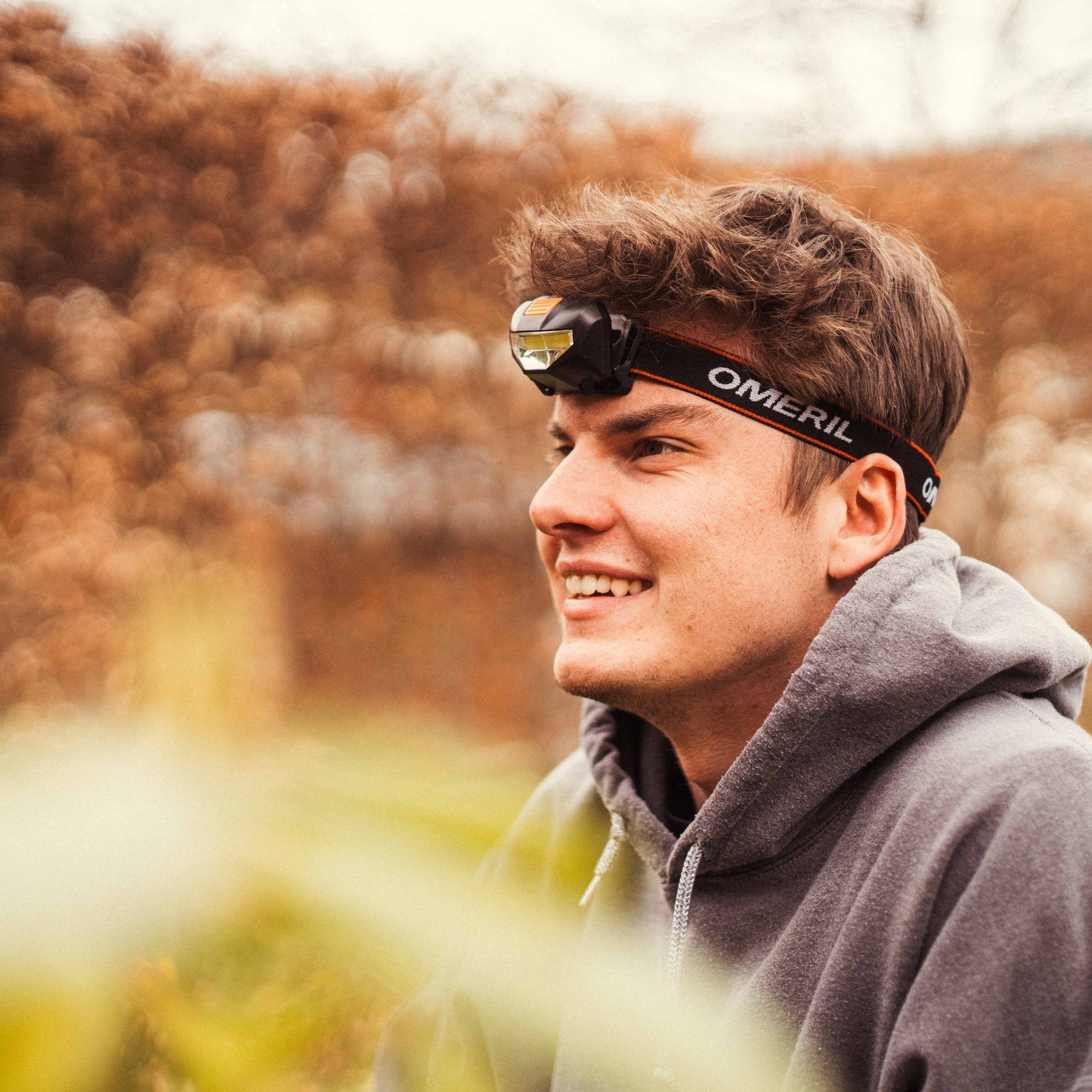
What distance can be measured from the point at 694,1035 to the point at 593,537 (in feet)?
5.39

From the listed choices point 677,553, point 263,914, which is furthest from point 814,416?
point 263,914

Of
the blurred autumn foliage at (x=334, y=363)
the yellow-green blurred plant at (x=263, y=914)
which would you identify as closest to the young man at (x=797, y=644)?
the yellow-green blurred plant at (x=263, y=914)

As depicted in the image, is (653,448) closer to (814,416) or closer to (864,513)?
(814,416)

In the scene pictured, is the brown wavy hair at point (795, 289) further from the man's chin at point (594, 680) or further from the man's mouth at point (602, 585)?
the man's chin at point (594, 680)

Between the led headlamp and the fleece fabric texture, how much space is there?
0.26 meters

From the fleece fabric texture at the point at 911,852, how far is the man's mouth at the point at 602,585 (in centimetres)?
40

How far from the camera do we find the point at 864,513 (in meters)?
2.14

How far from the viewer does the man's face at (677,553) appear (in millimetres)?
1994

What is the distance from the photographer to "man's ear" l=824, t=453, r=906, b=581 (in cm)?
209

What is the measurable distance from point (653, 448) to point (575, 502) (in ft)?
0.62

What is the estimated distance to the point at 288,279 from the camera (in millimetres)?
5145

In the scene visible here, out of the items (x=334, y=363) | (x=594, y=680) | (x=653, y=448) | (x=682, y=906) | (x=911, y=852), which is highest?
(x=334, y=363)

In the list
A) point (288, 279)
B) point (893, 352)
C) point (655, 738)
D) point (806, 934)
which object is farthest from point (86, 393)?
point (806, 934)

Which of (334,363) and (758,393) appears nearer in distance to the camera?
(758,393)
